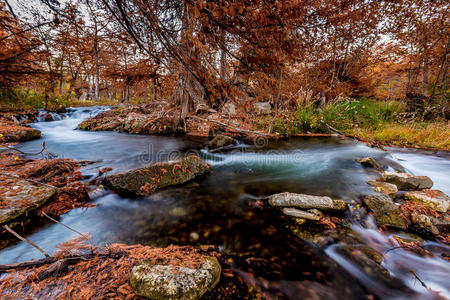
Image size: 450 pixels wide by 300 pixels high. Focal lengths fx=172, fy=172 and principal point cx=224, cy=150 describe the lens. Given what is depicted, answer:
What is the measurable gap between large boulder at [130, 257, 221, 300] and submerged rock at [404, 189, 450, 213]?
9.32 ft

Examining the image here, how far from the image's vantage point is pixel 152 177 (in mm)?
2824

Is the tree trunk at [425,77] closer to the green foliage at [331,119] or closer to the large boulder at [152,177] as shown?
the green foliage at [331,119]

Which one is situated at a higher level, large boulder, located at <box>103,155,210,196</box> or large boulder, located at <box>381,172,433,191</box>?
large boulder, located at <box>381,172,433,191</box>

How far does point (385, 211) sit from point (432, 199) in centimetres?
77

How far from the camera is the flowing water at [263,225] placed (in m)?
1.41

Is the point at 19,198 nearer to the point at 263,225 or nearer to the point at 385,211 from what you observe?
the point at 263,225

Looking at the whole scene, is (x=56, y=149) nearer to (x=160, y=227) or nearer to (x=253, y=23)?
(x=160, y=227)

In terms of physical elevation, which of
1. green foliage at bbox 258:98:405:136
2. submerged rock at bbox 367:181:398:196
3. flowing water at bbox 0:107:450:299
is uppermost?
green foliage at bbox 258:98:405:136

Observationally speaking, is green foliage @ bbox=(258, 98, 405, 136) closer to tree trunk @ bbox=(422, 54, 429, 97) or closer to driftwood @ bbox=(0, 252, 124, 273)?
tree trunk @ bbox=(422, 54, 429, 97)

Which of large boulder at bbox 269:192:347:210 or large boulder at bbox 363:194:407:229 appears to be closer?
large boulder at bbox 363:194:407:229

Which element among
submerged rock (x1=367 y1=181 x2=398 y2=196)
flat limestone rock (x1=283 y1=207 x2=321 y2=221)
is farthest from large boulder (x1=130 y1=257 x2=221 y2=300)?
submerged rock (x1=367 y1=181 x2=398 y2=196)

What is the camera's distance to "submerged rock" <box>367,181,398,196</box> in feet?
8.39

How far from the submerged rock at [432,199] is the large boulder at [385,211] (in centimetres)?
50

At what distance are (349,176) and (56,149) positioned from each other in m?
7.01
